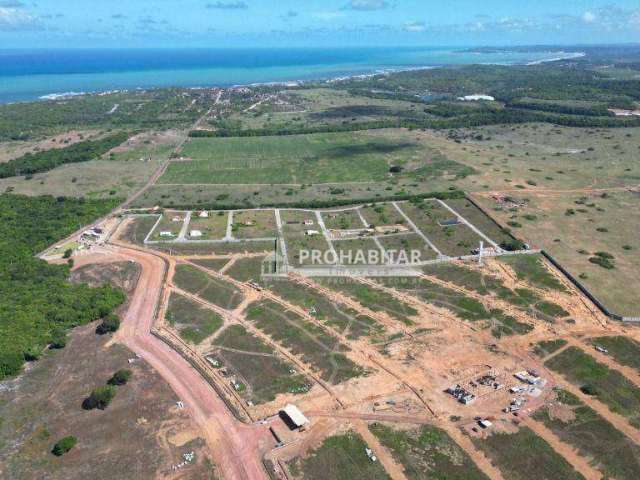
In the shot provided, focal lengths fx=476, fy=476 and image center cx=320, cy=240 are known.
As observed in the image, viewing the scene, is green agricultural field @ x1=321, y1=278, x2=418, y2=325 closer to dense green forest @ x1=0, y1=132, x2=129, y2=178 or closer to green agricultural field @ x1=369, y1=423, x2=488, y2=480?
green agricultural field @ x1=369, y1=423, x2=488, y2=480

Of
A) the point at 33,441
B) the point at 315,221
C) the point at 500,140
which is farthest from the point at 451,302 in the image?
the point at 500,140

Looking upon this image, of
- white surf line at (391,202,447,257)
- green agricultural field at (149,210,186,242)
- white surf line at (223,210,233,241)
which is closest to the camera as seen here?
white surf line at (391,202,447,257)

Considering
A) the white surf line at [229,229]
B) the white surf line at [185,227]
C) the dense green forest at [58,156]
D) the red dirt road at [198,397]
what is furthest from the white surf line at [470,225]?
the dense green forest at [58,156]

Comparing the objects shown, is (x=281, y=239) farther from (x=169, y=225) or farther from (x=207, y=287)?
(x=169, y=225)

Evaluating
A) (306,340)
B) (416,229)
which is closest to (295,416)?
(306,340)

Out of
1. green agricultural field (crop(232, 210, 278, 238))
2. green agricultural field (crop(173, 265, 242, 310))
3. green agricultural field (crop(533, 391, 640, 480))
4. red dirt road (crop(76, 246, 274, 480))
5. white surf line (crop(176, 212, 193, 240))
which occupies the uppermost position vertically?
white surf line (crop(176, 212, 193, 240))

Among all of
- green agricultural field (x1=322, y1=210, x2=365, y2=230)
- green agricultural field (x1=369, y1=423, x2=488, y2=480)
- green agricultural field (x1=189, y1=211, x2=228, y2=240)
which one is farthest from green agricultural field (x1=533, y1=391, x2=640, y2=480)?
green agricultural field (x1=189, y1=211, x2=228, y2=240)
